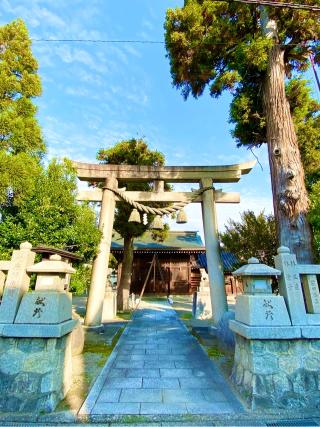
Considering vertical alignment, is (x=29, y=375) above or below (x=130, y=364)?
above

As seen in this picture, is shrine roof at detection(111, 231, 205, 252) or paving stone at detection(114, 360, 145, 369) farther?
shrine roof at detection(111, 231, 205, 252)

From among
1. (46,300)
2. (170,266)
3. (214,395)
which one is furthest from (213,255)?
(170,266)

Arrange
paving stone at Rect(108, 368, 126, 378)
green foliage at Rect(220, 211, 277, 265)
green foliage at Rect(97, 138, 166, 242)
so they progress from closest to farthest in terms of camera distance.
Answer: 1. paving stone at Rect(108, 368, 126, 378)
2. green foliage at Rect(220, 211, 277, 265)
3. green foliage at Rect(97, 138, 166, 242)

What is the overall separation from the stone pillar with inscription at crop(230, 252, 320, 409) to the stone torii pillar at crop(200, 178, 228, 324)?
4.01 metres

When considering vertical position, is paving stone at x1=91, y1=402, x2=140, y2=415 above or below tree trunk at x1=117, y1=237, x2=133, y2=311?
below

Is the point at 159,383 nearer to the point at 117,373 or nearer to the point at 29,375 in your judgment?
the point at 117,373

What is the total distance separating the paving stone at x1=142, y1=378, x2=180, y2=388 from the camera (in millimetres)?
3906

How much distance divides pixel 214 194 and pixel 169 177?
1761 millimetres

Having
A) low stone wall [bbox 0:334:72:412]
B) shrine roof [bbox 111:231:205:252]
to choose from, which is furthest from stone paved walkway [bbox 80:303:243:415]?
shrine roof [bbox 111:231:205:252]

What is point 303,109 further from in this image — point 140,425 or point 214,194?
point 140,425

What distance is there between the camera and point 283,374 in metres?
3.31

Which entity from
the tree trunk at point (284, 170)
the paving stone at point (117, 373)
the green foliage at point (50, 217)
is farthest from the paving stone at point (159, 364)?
the tree trunk at point (284, 170)

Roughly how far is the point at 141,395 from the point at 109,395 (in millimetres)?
480

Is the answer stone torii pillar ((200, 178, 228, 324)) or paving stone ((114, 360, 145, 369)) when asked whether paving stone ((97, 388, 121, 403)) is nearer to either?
paving stone ((114, 360, 145, 369))
